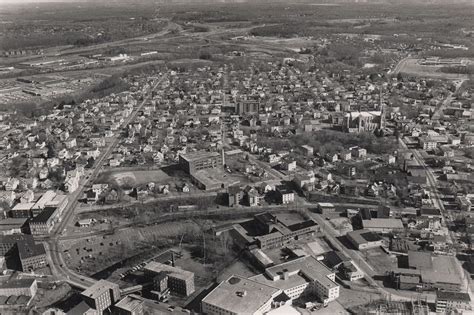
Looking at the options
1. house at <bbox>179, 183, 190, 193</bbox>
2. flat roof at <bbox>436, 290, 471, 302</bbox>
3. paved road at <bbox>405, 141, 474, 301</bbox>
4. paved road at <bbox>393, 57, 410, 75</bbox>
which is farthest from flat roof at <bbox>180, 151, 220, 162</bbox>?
paved road at <bbox>393, 57, 410, 75</bbox>

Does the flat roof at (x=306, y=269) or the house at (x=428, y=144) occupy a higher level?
the house at (x=428, y=144)

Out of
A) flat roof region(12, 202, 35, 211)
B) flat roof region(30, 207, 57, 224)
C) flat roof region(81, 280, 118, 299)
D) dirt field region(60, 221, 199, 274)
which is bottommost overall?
dirt field region(60, 221, 199, 274)

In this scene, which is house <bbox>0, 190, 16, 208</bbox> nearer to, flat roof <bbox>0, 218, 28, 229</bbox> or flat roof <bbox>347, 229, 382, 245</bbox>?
flat roof <bbox>0, 218, 28, 229</bbox>

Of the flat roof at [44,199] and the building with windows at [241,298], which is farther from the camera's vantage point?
the flat roof at [44,199]

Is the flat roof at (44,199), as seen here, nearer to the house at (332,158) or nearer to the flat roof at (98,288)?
the flat roof at (98,288)

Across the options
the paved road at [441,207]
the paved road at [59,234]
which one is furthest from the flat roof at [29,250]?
the paved road at [441,207]

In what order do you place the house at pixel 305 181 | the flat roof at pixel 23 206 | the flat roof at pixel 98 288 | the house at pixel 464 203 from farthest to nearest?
1. the house at pixel 305 181
2. the flat roof at pixel 23 206
3. the house at pixel 464 203
4. the flat roof at pixel 98 288

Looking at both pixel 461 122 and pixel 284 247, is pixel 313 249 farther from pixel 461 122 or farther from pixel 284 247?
pixel 461 122

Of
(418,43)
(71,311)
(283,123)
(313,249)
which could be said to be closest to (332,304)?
(313,249)
